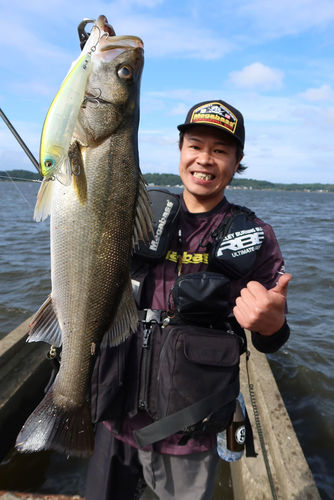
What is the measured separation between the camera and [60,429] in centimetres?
179

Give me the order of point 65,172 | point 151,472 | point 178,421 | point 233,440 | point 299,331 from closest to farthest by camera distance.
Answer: point 65,172, point 178,421, point 151,472, point 233,440, point 299,331

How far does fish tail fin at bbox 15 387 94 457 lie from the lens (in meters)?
1.74

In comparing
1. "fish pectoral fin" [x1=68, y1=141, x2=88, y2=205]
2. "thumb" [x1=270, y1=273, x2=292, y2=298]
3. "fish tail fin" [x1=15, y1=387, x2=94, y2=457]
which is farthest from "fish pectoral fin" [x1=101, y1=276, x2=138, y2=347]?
"thumb" [x1=270, y1=273, x2=292, y2=298]

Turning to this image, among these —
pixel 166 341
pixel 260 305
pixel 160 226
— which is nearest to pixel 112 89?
pixel 160 226

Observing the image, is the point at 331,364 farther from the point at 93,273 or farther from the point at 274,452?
the point at 93,273

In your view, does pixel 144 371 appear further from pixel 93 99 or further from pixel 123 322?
pixel 93 99

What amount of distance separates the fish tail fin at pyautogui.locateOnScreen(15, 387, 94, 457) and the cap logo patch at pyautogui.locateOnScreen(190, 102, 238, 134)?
6.50 ft

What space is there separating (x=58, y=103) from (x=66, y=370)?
1.36 m

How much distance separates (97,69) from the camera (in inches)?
64.2

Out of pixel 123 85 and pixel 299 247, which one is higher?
pixel 123 85

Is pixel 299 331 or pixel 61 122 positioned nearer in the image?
pixel 61 122

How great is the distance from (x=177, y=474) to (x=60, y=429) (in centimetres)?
A: 93

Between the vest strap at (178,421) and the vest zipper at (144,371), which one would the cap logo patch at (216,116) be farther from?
the vest strap at (178,421)

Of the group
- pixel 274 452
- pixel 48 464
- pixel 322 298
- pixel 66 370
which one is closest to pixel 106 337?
pixel 66 370
